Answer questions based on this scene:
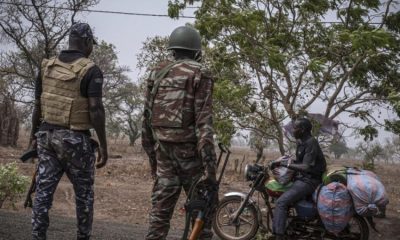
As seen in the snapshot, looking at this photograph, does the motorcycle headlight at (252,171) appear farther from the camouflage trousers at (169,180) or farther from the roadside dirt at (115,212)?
the camouflage trousers at (169,180)

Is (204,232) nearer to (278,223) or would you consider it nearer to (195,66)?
(195,66)

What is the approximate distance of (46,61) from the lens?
4.04m

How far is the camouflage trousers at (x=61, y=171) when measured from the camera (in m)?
3.76

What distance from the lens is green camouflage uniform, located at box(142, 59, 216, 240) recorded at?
11.1 ft

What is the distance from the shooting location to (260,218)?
6.77 m

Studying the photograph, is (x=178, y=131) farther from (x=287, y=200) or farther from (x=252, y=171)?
(x=252, y=171)

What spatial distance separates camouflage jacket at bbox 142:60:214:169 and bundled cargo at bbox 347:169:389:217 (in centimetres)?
323

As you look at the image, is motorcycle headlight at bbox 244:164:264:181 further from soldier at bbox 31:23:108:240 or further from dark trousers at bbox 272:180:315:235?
soldier at bbox 31:23:108:240

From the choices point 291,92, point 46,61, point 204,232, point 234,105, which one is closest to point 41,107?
point 46,61

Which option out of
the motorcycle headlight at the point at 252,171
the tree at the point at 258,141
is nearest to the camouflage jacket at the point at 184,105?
the motorcycle headlight at the point at 252,171

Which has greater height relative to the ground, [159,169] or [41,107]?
[41,107]

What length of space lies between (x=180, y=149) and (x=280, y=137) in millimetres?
6125

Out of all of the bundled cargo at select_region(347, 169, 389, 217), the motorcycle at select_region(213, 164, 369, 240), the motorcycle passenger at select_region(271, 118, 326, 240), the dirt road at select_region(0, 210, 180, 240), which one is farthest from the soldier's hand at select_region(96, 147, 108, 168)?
the bundled cargo at select_region(347, 169, 389, 217)

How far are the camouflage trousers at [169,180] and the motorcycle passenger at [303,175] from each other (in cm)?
294
